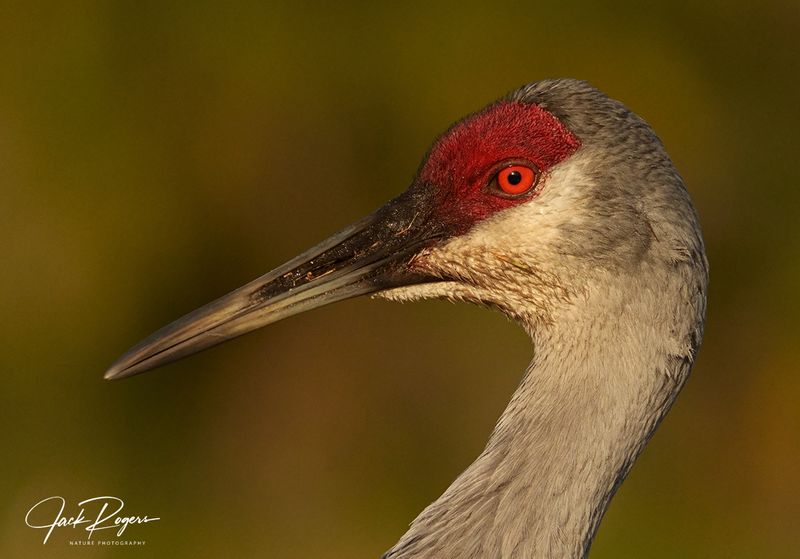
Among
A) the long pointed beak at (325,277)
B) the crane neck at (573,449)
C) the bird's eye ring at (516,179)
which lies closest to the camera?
the crane neck at (573,449)

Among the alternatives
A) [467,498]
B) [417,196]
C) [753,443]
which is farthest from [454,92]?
[467,498]

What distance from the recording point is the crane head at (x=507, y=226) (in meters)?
2.99

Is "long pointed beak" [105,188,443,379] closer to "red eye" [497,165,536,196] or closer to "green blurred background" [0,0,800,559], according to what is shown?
"red eye" [497,165,536,196]

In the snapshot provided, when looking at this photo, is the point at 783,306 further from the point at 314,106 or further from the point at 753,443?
the point at 314,106

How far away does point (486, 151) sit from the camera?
10.3ft

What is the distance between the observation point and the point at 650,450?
7.30 m

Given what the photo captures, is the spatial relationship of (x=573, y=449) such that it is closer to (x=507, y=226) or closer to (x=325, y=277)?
Answer: (x=507, y=226)

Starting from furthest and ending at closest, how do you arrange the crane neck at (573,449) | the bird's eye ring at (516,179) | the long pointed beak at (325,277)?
the long pointed beak at (325,277) → the bird's eye ring at (516,179) → the crane neck at (573,449)

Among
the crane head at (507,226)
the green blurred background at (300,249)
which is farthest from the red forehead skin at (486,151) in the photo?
the green blurred background at (300,249)

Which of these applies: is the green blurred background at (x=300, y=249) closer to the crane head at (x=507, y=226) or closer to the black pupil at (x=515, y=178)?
the crane head at (x=507, y=226)

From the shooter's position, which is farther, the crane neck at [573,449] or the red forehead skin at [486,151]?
the red forehead skin at [486,151]

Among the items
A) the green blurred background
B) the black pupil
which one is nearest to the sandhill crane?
the black pupil

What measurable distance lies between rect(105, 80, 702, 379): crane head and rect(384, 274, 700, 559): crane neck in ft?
0.62

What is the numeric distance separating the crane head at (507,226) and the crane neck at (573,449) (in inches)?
7.4
